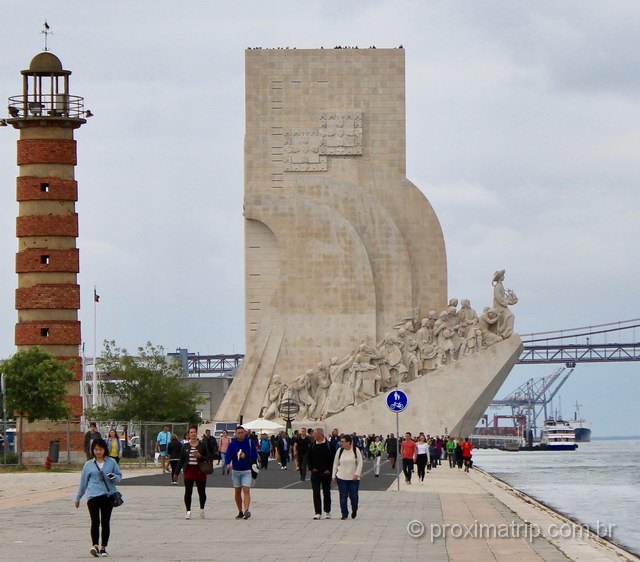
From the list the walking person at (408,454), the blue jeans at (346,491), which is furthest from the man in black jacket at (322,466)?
the walking person at (408,454)

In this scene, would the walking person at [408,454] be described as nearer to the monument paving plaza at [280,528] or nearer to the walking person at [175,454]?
the monument paving plaza at [280,528]

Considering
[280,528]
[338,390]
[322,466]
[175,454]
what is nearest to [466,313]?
[338,390]

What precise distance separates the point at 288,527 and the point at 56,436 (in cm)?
2364

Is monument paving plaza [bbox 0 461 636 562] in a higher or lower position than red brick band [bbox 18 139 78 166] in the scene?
lower

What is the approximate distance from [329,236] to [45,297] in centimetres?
1423

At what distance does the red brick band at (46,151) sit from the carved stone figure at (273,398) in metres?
12.8

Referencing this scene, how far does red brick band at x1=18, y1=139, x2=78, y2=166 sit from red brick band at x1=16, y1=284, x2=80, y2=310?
362 cm

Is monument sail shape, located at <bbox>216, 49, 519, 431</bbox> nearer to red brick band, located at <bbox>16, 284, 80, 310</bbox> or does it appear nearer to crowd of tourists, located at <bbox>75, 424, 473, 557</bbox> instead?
red brick band, located at <bbox>16, 284, 80, 310</bbox>

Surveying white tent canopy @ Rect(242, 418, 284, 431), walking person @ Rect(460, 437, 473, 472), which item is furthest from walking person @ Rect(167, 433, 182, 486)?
white tent canopy @ Rect(242, 418, 284, 431)

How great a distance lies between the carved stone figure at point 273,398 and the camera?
161ft

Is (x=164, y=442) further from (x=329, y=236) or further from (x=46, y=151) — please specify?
(x=329, y=236)

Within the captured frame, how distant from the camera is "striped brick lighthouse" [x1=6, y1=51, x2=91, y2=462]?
129ft

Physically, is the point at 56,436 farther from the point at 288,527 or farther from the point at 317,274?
the point at 288,527

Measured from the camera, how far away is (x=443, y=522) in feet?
53.8
